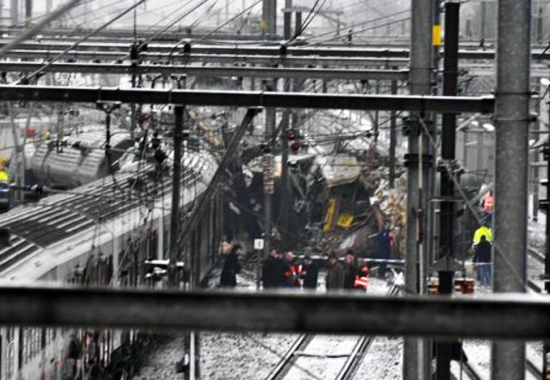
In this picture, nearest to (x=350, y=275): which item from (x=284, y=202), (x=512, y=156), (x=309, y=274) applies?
(x=309, y=274)

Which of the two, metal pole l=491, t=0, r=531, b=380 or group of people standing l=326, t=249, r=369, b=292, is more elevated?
metal pole l=491, t=0, r=531, b=380

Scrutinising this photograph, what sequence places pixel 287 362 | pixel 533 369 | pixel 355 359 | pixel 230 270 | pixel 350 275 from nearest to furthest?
1. pixel 533 369
2. pixel 287 362
3. pixel 355 359
4. pixel 350 275
5. pixel 230 270

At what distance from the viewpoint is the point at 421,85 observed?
30.8ft

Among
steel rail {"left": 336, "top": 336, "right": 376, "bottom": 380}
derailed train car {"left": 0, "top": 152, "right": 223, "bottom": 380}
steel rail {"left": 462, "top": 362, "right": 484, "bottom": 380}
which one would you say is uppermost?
derailed train car {"left": 0, "top": 152, "right": 223, "bottom": 380}

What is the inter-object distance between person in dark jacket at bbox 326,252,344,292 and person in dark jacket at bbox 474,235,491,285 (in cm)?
302

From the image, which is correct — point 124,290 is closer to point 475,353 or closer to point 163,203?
point 163,203

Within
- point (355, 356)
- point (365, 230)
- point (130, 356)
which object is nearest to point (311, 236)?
point (365, 230)

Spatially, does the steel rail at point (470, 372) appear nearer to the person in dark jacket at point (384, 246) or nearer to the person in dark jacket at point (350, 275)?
the person in dark jacket at point (350, 275)

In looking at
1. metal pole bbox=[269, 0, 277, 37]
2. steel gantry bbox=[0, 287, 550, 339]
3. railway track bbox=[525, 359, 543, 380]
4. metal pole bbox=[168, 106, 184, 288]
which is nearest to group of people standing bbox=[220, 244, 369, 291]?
railway track bbox=[525, 359, 543, 380]

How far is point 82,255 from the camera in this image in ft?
37.7

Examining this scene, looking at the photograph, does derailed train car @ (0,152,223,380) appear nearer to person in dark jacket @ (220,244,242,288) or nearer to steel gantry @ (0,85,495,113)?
person in dark jacket @ (220,244,242,288)

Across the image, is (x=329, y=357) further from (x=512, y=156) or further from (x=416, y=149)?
(x=512, y=156)

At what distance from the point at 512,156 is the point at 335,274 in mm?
10712

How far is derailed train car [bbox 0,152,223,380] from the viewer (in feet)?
32.1
